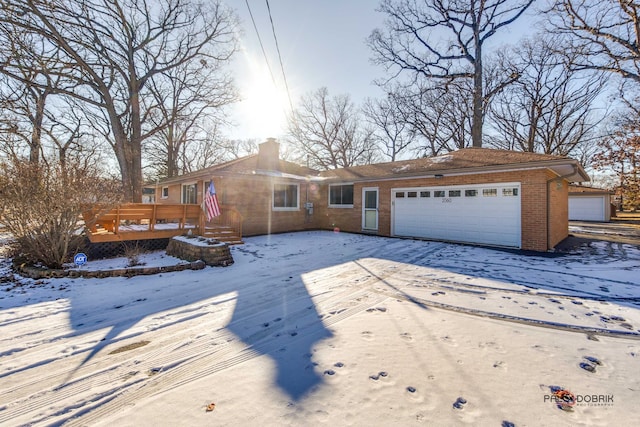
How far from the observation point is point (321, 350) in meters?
2.77

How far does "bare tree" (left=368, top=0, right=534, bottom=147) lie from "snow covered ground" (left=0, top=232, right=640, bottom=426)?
15408 millimetres

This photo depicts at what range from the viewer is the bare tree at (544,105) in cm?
1861

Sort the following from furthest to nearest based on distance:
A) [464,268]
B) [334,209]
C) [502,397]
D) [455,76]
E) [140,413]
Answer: [455,76], [334,209], [464,268], [502,397], [140,413]

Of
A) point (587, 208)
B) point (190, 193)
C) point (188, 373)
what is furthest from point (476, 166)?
point (587, 208)

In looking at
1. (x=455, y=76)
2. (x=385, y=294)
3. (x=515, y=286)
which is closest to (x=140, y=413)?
(x=385, y=294)

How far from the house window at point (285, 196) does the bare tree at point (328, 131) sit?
13490 mm

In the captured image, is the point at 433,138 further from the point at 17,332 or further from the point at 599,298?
the point at 17,332

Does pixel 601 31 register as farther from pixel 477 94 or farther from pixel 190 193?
pixel 190 193

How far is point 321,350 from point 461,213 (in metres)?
8.92

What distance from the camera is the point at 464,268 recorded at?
6250 mm

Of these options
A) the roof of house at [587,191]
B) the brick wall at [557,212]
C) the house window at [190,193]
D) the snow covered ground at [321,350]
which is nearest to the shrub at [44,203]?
the snow covered ground at [321,350]

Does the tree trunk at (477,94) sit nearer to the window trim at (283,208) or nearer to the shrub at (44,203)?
the window trim at (283,208)

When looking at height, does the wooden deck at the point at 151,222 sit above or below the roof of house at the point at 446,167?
below

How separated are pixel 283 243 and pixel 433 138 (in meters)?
19.1
